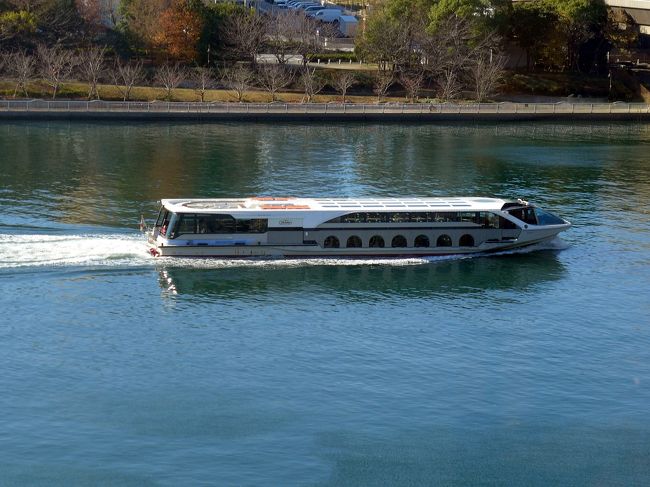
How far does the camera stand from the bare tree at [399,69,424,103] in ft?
336

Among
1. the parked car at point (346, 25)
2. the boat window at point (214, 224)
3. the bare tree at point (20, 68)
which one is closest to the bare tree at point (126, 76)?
the bare tree at point (20, 68)

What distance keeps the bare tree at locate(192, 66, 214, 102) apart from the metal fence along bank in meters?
5.63

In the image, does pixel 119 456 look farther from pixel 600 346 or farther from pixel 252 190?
pixel 252 190

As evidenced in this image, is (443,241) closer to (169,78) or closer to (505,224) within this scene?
(505,224)

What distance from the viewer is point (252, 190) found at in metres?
62.7

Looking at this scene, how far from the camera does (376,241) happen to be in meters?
48.0

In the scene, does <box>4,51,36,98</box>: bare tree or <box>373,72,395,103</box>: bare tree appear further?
<box>373,72,395,103</box>: bare tree

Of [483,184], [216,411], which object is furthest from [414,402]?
[483,184]

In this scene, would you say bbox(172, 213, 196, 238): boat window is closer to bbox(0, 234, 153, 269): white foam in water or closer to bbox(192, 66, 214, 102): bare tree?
bbox(0, 234, 153, 269): white foam in water

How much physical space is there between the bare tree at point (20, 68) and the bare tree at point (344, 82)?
27.8 m

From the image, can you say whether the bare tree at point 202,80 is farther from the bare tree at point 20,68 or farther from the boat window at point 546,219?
the boat window at point 546,219

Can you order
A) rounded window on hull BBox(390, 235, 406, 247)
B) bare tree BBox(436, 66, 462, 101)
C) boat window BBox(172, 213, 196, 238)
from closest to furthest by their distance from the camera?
boat window BBox(172, 213, 196, 238) < rounded window on hull BBox(390, 235, 406, 247) < bare tree BBox(436, 66, 462, 101)

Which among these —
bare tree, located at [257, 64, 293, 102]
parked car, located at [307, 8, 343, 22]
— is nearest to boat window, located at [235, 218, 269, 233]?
bare tree, located at [257, 64, 293, 102]

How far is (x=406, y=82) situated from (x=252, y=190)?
45575mm
